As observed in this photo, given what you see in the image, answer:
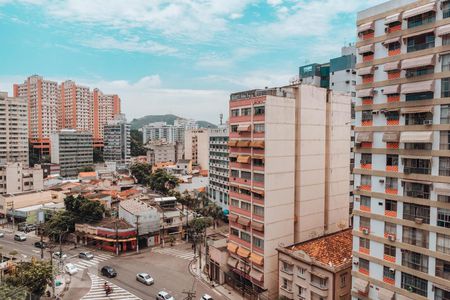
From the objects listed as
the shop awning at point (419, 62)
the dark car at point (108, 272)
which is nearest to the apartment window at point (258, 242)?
the dark car at point (108, 272)

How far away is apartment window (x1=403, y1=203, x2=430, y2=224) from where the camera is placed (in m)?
24.2

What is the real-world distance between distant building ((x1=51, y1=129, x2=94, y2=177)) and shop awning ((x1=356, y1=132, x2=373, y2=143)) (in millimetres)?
125274

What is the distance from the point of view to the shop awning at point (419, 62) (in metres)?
23.1

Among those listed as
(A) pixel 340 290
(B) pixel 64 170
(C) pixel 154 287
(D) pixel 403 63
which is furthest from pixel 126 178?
(D) pixel 403 63

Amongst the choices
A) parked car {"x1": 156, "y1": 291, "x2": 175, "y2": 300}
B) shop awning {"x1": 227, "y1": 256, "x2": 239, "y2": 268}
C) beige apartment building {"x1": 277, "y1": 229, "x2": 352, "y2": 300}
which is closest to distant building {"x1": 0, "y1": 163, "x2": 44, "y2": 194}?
parked car {"x1": 156, "y1": 291, "x2": 175, "y2": 300}

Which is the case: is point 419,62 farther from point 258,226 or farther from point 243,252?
point 243,252

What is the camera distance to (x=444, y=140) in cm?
2309

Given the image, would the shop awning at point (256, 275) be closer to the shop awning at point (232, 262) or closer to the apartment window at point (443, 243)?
the shop awning at point (232, 262)

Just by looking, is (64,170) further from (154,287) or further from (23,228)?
(154,287)

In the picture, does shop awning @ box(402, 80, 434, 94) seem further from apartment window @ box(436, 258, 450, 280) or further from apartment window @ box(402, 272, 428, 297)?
apartment window @ box(402, 272, 428, 297)

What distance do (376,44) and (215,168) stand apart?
200 feet

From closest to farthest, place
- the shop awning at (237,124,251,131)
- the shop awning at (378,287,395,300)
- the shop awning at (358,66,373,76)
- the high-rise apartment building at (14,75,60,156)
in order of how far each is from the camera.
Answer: the shop awning at (378,287,395,300) → the shop awning at (358,66,373,76) → the shop awning at (237,124,251,131) → the high-rise apartment building at (14,75,60,156)

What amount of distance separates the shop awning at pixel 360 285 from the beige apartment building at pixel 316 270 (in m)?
2.80

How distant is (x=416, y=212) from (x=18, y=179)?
94024mm
